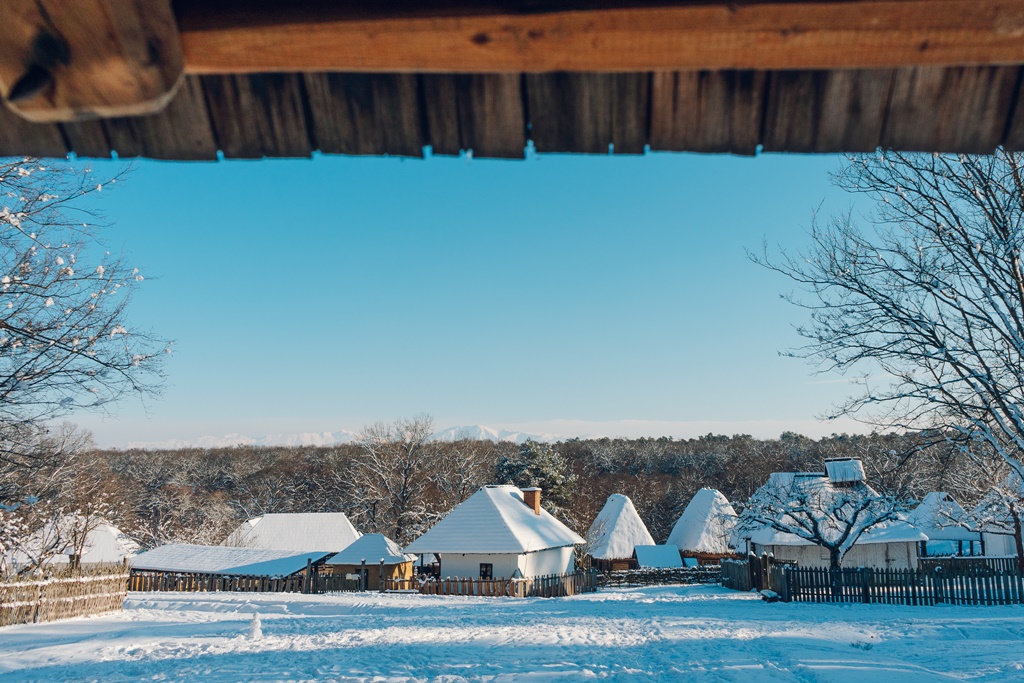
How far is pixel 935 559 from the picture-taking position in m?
34.4

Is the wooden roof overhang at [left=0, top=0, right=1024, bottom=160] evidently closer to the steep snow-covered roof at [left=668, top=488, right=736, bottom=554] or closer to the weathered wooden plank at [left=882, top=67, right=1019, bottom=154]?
the weathered wooden plank at [left=882, top=67, right=1019, bottom=154]

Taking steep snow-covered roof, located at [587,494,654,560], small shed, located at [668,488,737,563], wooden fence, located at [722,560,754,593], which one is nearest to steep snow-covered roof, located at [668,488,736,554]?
small shed, located at [668,488,737,563]

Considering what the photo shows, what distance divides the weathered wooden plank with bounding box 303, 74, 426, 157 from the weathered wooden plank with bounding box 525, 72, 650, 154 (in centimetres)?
45

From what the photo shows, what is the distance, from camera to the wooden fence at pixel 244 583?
108ft

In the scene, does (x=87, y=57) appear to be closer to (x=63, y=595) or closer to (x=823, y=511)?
(x=63, y=595)

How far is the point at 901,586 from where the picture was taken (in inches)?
912

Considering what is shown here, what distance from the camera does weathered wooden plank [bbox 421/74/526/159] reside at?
7.87 feet

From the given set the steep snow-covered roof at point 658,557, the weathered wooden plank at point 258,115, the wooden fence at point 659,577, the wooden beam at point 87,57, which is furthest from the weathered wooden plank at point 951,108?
the steep snow-covered roof at point 658,557

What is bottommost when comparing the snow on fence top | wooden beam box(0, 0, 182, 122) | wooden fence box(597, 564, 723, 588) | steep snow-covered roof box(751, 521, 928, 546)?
wooden fence box(597, 564, 723, 588)

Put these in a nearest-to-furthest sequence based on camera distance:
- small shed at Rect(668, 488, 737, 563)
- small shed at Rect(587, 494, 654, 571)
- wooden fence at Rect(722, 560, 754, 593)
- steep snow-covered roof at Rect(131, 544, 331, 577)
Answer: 1. wooden fence at Rect(722, 560, 754, 593)
2. steep snow-covered roof at Rect(131, 544, 331, 577)
3. small shed at Rect(587, 494, 654, 571)
4. small shed at Rect(668, 488, 737, 563)

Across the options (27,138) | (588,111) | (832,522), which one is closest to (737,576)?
(832,522)

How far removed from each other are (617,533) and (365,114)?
46890 mm

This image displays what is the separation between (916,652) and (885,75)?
1464cm

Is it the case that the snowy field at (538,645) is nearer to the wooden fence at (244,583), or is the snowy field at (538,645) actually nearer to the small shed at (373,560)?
the wooden fence at (244,583)
